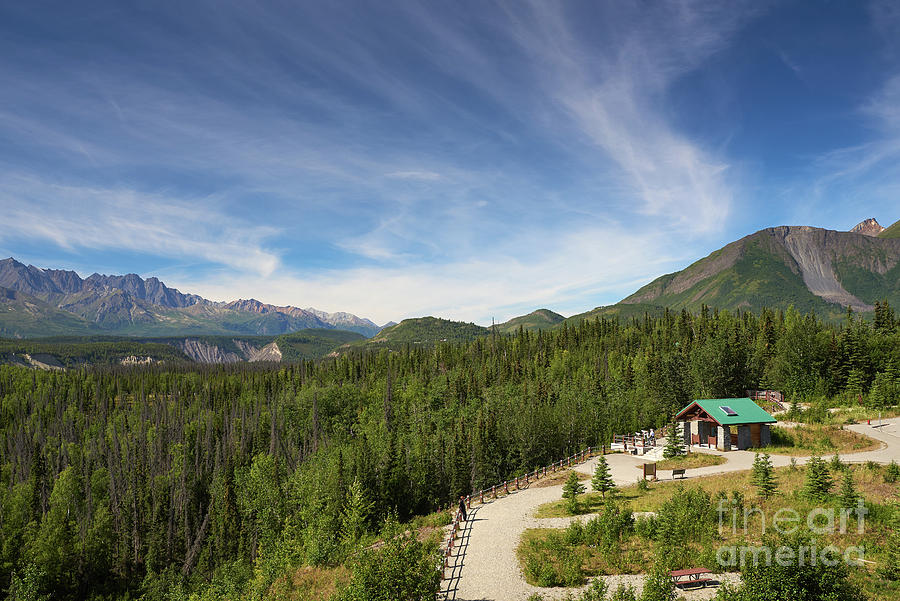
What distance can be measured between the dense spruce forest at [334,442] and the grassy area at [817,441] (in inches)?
786

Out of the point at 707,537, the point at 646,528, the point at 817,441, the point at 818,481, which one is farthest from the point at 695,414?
the point at 707,537

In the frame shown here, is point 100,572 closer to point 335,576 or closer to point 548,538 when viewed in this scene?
point 335,576

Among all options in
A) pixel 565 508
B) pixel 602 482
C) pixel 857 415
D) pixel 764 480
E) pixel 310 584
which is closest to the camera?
pixel 310 584

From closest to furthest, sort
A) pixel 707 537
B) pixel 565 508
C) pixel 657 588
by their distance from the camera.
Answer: pixel 657 588, pixel 707 537, pixel 565 508

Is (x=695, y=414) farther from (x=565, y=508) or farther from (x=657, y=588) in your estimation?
(x=657, y=588)

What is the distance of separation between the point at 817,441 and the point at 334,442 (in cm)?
10046

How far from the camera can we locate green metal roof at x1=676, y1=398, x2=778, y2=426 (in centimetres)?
5181

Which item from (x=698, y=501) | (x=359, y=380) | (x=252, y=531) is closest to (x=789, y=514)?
(x=698, y=501)

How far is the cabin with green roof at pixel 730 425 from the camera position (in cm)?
5222

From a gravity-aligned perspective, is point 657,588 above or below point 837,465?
below

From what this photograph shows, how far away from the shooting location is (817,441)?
5162 cm

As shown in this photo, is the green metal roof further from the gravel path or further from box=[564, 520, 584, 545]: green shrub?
box=[564, 520, 584, 545]: green shrub

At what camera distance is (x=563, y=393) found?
3610 inches

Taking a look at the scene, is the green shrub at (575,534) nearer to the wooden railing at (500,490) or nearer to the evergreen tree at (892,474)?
the wooden railing at (500,490)
